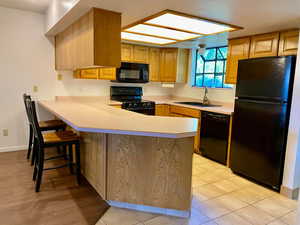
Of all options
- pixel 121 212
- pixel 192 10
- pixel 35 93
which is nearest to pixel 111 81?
pixel 35 93

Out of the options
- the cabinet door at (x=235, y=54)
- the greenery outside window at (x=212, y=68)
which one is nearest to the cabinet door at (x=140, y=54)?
the greenery outside window at (x=212, y=68)

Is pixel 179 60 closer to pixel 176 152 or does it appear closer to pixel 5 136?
pixel 176 152

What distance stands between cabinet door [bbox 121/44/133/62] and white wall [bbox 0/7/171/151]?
1350mm

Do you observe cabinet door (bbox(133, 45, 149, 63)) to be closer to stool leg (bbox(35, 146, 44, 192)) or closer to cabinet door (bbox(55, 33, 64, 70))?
cabinet door (bbox(55, 33, 64, 70))

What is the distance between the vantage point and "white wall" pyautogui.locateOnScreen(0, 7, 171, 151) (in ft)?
12.0

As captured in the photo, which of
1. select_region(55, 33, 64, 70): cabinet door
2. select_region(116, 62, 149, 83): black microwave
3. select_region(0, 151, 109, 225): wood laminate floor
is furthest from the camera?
select_region(116, 62, 149, 83): black microwave

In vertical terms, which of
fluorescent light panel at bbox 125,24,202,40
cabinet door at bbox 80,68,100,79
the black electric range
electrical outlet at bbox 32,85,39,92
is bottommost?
the black electric range

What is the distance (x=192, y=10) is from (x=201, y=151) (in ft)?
8.22

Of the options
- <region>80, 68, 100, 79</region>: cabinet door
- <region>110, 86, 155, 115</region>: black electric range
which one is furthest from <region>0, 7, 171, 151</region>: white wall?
<region>110, 86, 155, 115</region>: black electric range

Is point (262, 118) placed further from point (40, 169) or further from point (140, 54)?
point (140, 54)

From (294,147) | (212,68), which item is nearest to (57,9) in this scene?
(212,68)

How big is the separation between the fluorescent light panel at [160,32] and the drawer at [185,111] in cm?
132

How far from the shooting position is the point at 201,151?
398 cm

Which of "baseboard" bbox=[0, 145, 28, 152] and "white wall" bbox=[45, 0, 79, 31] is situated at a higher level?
"white wall" bbox=[45, 0, 79, 31]
